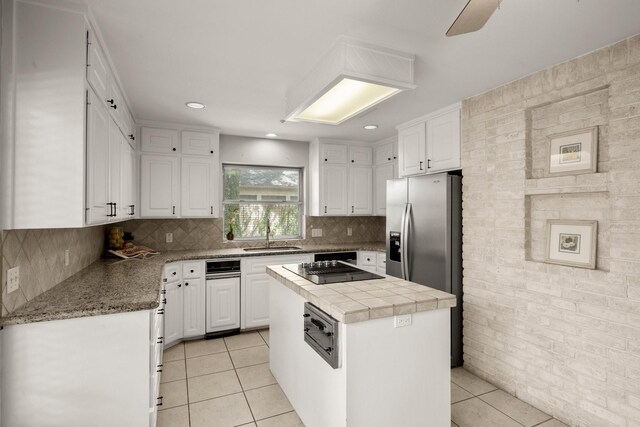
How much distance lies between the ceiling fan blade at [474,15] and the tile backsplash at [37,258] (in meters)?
2.19

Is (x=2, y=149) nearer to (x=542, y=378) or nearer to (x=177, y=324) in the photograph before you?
(x=177, y=324)

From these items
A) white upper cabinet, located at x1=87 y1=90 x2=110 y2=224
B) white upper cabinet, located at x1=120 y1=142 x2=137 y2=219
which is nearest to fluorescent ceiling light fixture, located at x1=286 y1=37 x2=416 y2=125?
white upper cabinet, located at x1=87 y1=90 x2=110 y2=224

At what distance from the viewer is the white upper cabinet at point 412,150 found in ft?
11.6

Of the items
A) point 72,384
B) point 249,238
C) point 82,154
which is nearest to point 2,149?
point 82,154

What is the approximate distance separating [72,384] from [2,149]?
3.82 feet

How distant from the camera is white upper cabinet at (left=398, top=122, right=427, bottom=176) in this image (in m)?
3.52

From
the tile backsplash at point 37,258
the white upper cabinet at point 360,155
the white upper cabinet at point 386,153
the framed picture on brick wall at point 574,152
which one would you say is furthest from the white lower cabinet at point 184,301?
the framed picture on brick wall at point 574,152

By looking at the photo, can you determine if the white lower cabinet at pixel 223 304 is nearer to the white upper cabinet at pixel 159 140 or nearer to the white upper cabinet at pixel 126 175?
the white upper cabinet at pixel 126 175

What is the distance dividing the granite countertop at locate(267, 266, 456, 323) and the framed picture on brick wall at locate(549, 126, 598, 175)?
4.17 ft

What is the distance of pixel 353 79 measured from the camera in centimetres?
194

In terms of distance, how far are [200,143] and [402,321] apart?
10.4 feet

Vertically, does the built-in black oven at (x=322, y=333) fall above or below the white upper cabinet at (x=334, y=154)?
below

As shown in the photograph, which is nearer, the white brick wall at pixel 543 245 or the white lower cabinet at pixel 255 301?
the white brick wall at pixel 543 245

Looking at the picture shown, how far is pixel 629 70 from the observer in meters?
1.96
